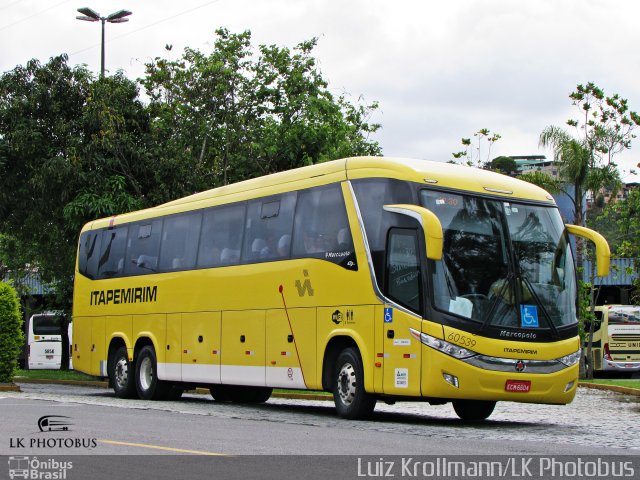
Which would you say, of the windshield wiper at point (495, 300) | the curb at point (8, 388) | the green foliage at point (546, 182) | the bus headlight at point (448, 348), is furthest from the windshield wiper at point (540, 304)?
the green foliage at point (546, 182)

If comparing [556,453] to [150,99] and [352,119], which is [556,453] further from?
[352,119]

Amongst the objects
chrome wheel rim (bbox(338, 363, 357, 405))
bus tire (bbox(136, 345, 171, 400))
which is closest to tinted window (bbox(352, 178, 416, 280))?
chrome wheel rim (bbox(338, 363, 357, 405))

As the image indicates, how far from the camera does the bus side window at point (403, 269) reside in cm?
1563

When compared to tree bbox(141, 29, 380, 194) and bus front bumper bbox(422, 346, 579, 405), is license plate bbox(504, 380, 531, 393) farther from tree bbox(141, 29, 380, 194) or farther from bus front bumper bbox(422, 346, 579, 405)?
tree bbox(141, 29, 380, 194)

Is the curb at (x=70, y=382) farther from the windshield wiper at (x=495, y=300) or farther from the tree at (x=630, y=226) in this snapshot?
the windshield wiper at (x=495, y=300)

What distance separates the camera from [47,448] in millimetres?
11047

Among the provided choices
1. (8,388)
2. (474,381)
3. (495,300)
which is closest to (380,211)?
(495,300)

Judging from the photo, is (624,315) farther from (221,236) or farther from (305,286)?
(305,286)

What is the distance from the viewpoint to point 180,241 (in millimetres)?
22094

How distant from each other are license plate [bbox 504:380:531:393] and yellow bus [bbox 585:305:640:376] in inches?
1145

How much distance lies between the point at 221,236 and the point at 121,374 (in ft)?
16.9

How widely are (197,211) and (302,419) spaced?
631cm

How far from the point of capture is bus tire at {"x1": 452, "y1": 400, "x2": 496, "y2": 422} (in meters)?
17.5
